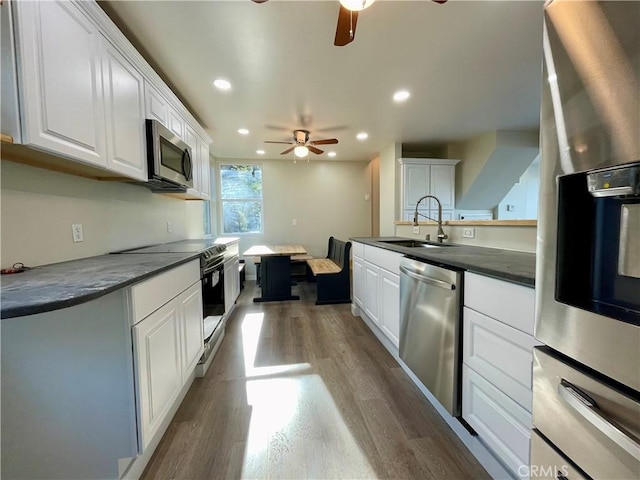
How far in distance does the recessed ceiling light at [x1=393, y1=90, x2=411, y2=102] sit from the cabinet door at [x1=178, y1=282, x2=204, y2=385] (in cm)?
265

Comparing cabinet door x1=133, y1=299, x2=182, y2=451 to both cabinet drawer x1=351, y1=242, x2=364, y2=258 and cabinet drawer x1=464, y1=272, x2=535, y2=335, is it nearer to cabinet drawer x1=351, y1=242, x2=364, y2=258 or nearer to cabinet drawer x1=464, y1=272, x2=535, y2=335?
cabinet drawer x1=464, y1=272, x2=535, y2=335

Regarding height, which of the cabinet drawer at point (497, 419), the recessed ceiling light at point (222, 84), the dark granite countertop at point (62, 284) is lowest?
the cabinet drawer at point (497, 419)

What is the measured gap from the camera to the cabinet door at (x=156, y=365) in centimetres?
111

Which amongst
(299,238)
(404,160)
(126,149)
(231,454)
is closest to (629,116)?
(231,454)

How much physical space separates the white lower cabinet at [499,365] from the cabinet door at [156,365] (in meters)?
1.55

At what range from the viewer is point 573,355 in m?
0.59

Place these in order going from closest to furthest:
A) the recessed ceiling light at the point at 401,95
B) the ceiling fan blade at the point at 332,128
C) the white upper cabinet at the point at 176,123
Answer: the white upper cabinet at the point at 176,123 → the recessed ceiling light at the point at 401,95 → the ceiling fan blade at the point at 332,128

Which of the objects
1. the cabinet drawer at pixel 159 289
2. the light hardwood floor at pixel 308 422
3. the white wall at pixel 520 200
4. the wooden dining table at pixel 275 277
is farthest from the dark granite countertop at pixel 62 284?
the white wall at pixel 520 200

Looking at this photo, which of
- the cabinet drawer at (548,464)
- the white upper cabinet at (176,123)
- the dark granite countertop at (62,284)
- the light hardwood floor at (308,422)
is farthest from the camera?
the white upper cabinet at (176,123)

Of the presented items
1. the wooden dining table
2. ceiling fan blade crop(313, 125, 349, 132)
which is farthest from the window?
ceiling fan blade crop(313, 125, 349, 132)

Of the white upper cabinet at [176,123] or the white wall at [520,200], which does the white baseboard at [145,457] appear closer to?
the white upper cabinet at [176,123]

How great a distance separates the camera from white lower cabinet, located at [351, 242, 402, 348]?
2051mm

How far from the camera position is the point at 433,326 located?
1.49 meters

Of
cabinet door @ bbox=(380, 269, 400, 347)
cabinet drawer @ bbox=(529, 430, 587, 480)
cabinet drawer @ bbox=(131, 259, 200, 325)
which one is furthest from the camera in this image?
cabinet door @ bbox=(380, 269, 400, 347)
